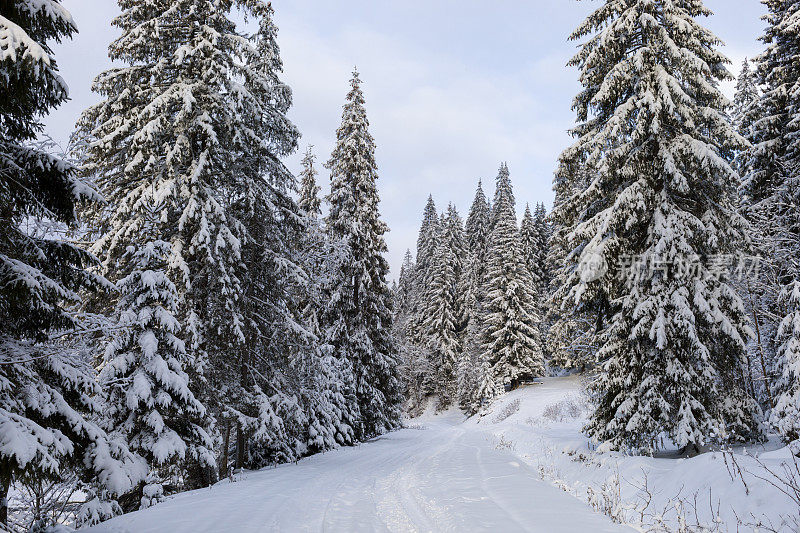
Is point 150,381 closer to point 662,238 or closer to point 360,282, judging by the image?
point 662,238

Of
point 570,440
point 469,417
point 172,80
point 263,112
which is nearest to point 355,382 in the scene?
point 570,440

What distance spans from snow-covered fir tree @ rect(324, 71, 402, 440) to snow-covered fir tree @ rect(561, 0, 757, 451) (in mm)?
12943

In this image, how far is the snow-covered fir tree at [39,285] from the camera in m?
4.79

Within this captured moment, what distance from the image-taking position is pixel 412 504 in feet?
25.9

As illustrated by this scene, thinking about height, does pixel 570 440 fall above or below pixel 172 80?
below

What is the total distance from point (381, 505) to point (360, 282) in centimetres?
1612

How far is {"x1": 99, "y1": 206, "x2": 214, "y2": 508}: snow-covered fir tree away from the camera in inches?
344

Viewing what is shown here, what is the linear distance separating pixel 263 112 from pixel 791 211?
17018 mm

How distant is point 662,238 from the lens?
35.6 ft

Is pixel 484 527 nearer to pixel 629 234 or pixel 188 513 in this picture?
pixel 188 513

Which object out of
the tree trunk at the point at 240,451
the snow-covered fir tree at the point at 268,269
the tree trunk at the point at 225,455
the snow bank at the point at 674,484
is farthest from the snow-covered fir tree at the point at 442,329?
the tree trunk at the point at 225,455

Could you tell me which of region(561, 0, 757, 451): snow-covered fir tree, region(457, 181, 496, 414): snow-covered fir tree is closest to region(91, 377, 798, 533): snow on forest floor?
region(561, 0, 757, 451): snow-covered fir tree

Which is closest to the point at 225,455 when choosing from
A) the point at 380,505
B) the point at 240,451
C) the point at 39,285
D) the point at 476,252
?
the point at 240,451

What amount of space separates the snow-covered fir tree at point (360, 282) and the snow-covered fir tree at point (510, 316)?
607 inches
